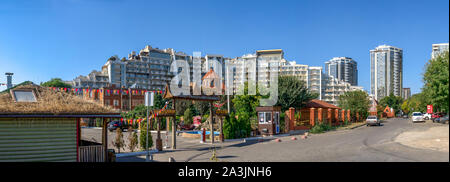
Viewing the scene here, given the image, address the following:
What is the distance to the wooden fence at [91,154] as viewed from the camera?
13.3 meters

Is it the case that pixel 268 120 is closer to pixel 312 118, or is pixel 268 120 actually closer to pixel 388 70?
pixel 312 118

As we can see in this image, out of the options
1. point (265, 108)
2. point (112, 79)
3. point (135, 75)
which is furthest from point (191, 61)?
point (265, 108)

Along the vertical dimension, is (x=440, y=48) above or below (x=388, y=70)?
below

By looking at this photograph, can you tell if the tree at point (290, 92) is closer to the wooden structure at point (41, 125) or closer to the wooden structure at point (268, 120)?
the wooden structure at point (268, 120)

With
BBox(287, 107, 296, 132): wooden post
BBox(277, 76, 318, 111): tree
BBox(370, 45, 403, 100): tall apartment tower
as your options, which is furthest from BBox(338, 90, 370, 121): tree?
BBox(370, 45, 403, 100): tall apartment tower

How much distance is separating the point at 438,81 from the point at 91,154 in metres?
19.0

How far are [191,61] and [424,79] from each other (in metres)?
111

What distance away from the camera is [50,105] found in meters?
12.5

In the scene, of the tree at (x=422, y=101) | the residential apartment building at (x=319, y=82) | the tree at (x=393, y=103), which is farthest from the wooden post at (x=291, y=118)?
the residential apartment building at (x=319, y=82)

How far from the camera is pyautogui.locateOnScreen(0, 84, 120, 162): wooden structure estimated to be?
462 inches

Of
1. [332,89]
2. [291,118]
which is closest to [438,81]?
[291,118]

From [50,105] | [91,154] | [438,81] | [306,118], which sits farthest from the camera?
[306,118]

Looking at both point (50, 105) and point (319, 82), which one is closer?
point (50, 105)

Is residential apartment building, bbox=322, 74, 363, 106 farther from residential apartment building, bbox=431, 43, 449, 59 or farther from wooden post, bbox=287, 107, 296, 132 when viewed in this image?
residential apartment building, bbox=431, 43, 449, 59
